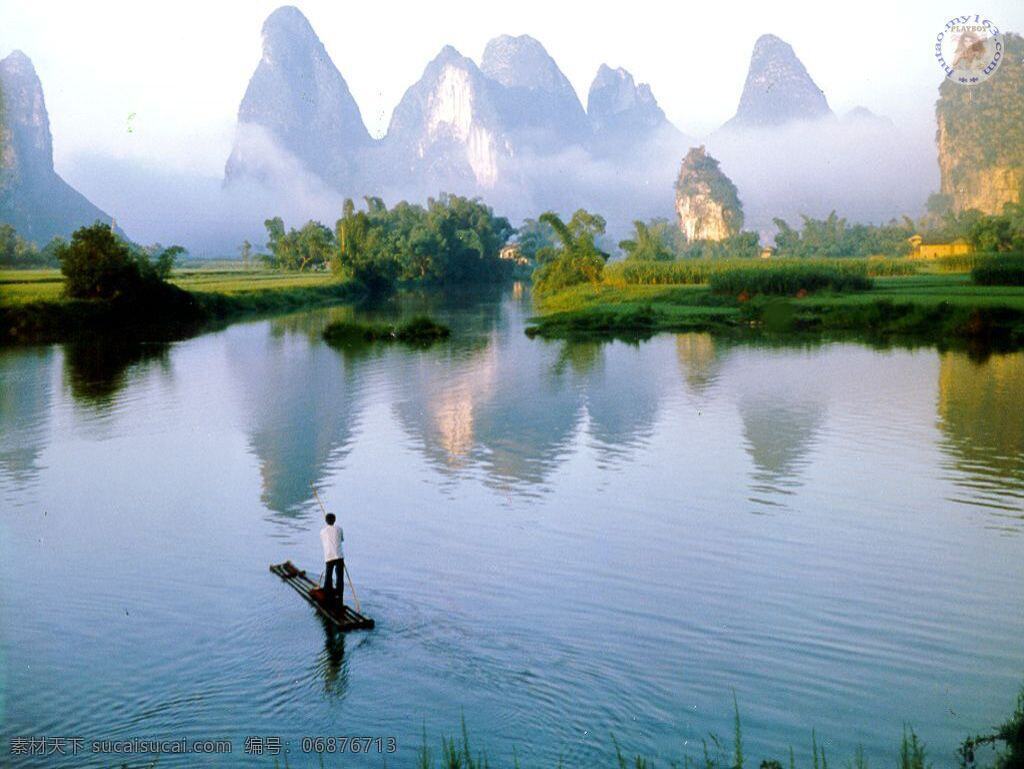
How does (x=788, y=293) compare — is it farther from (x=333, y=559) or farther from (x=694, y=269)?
(x=333, y=559)

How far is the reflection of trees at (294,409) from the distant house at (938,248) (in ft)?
130

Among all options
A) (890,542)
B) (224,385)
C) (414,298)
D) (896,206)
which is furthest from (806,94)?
(890,542)

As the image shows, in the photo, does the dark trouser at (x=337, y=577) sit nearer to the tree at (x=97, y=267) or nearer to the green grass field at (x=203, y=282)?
the green grass field at (x=203, y=282)

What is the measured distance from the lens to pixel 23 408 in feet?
91.5

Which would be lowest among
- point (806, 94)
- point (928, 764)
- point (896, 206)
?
A: point (928, 764)

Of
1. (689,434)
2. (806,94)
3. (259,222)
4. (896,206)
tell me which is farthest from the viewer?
(259,222)

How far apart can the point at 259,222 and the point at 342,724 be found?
19349 cm

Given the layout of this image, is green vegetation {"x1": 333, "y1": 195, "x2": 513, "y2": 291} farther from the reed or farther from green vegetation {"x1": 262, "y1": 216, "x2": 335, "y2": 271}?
the reed

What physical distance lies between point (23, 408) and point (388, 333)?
63.3 feet

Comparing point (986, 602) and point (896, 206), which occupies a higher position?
point (896, 206)

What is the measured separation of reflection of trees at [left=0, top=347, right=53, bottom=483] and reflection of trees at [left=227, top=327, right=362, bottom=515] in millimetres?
4180

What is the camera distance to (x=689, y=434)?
77.6 feet

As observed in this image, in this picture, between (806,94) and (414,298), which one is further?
(806,94)

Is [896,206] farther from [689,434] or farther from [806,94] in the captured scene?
[689,434]
